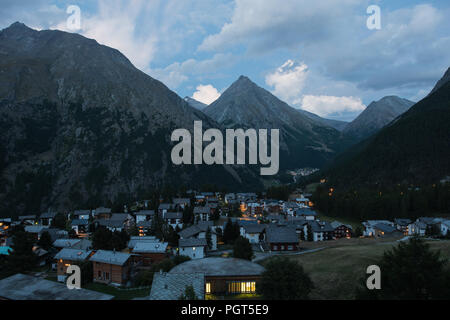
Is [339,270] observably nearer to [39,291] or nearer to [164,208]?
[39,291]

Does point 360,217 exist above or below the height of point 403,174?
below

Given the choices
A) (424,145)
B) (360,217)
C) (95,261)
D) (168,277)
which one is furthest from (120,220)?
(424,145)

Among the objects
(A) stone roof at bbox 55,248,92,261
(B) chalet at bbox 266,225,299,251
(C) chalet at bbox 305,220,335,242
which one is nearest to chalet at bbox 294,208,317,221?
(C) chalet at bbox 305,220,335,242

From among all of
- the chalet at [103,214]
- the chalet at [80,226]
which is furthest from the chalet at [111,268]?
the chalet at [103,214]

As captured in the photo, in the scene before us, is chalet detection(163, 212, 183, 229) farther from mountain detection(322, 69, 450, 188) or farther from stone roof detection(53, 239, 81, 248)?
mountain detection(322, 69, 450, 188)

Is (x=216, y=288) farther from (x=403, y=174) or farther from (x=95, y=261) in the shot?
(x=403, y=174)

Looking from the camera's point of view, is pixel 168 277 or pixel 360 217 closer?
pixel 168 277
